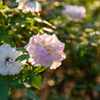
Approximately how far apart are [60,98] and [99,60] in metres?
0.66

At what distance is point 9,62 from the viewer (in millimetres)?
834

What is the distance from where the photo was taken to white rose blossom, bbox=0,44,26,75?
0.81 meters

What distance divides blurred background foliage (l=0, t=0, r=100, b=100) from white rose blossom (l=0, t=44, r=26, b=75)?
3.8 inches

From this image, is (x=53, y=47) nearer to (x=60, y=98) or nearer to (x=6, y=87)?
(x=6, y=87)

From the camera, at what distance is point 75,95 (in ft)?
6.66

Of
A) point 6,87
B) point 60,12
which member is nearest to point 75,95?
point 60,12

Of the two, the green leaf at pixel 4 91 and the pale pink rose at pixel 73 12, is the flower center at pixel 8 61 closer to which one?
the green leaf at pixel 4 91

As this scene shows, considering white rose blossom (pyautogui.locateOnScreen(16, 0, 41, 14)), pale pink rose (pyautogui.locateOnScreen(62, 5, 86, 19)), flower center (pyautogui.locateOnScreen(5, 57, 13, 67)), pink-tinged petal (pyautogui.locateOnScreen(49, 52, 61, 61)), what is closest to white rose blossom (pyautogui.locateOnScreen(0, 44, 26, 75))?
flower center (pyautogui.locateOnScreen(5, 57, 13, 67))

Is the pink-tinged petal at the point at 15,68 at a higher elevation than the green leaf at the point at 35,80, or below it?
higher

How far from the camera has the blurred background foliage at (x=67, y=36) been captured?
1.06 meters

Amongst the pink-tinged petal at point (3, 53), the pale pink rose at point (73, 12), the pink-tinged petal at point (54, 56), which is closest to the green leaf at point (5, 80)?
the pink-tinged petal at point (3, 53)

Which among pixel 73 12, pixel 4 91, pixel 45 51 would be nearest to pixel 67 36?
pixel 73 12

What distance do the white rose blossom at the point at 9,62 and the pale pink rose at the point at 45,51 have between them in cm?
8

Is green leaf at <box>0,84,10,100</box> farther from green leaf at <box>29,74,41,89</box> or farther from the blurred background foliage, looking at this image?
the blurred background foliage
